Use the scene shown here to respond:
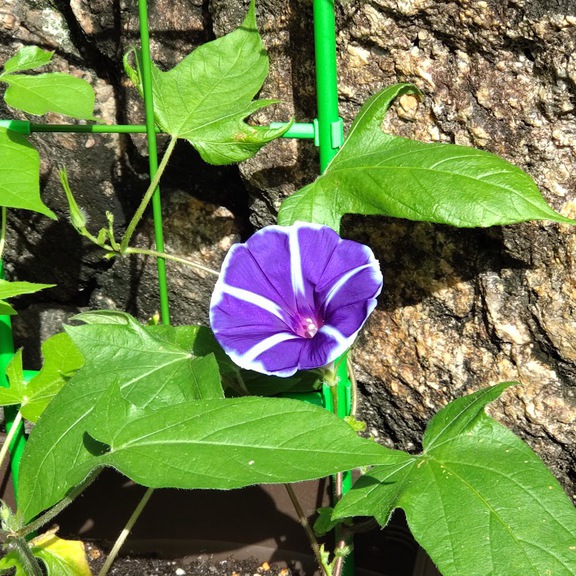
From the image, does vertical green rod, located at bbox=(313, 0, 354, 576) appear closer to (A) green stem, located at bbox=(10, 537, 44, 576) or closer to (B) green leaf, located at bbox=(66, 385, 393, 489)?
(B) green leaf, located at bbox=(66, 385, 393, 489)

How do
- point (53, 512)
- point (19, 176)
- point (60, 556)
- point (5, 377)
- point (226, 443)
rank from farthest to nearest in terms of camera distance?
point (5, 377)
point (60, 556)
point (19, 176)
point (53, 512)
point (226, 443)

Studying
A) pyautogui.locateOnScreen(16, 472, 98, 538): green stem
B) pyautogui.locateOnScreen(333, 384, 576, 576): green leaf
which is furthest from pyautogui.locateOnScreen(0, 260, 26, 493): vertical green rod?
pyautogui.locateOnScreen(333, 384, 576, 576): green leaf

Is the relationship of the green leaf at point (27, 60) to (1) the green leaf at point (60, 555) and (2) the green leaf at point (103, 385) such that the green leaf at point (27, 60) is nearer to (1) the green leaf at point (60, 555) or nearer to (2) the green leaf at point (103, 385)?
(2) the green leaf at point (103, 385)

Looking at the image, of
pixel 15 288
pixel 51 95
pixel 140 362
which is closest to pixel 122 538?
pixel 140 362

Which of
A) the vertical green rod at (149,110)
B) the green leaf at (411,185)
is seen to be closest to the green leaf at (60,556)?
the vertical green rod at (149,110)

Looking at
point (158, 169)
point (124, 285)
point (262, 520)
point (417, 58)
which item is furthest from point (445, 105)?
point (262, 520)

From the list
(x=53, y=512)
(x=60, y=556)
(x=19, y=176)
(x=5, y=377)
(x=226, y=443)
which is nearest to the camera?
(x=226, y=443)

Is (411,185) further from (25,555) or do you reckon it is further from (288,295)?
(25,555)

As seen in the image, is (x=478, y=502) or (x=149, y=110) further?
(x=149, y=110)
